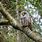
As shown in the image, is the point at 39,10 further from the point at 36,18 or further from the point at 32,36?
the point at 32,36

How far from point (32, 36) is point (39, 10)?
2.47m

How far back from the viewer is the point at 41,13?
10.4 feet

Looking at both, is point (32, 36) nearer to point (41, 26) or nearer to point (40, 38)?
point (40, 38)

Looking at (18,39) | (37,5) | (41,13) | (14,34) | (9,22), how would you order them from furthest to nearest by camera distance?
(14,34) < (18,39) < (41,13) < (37,5) < (9,22)

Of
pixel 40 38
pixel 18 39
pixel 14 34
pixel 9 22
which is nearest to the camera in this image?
pixel 40 38

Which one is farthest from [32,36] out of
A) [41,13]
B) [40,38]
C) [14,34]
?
[14,34]

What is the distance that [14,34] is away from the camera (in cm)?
385

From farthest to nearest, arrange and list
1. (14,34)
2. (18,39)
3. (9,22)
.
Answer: (14,34) → (18,39) → (9,22)

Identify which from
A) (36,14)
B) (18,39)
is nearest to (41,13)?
(36,14)

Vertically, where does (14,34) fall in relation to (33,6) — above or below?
below

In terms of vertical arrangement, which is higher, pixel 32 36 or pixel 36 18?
pixel 32 36

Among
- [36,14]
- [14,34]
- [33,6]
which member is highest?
[33,6]

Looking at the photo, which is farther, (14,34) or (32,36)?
(14,34)

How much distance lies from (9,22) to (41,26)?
8.56ft
